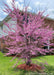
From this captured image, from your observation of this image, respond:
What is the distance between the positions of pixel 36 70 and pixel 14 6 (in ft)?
13.7

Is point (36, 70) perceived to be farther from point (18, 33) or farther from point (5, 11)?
point (5, 11)

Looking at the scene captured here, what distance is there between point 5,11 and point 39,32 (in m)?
2.37

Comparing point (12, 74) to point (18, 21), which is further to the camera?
point (18, 21)

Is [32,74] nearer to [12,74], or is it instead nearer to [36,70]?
[36,70]

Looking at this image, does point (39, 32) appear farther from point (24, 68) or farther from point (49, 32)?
point (24, 68)

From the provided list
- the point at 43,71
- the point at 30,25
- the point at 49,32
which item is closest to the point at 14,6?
the point at 30,25

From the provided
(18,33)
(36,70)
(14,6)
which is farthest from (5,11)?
(36,70)

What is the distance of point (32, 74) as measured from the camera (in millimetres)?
5949

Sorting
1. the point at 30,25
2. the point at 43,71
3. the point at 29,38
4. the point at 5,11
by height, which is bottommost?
the point at 43,71

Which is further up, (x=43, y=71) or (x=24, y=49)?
(x=24, y=49)

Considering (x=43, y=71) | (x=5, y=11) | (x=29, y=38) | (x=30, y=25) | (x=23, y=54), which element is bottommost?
(x=43, y=71)

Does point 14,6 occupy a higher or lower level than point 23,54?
higher

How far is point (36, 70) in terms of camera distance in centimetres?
653

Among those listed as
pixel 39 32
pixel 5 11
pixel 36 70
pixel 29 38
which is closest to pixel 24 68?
pixel 36 70
